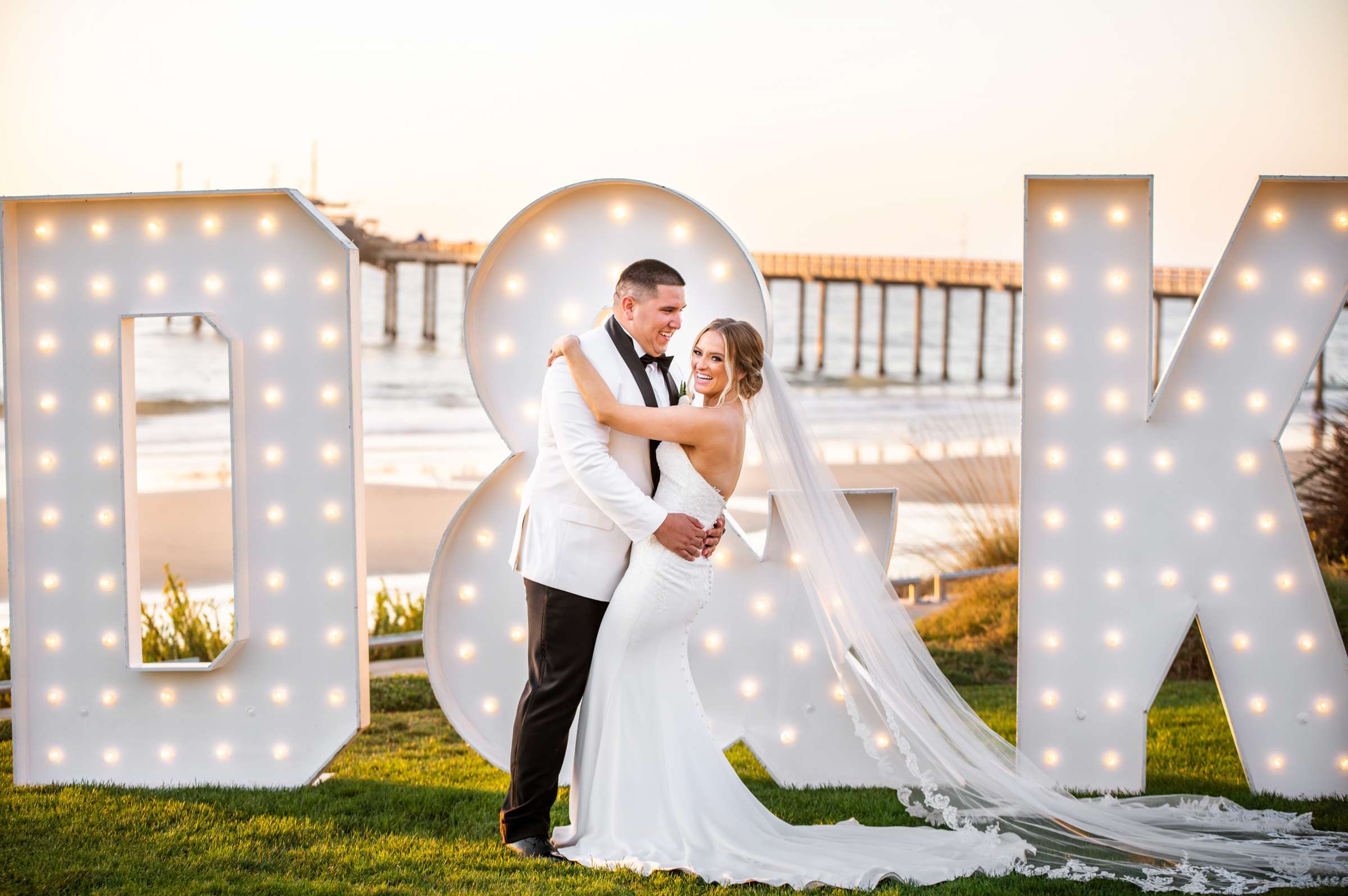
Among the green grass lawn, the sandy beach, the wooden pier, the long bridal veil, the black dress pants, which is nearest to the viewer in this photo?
the green grass lawn

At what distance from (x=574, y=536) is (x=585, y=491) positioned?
24cm

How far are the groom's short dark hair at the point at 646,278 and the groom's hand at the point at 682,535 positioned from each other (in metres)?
0.88

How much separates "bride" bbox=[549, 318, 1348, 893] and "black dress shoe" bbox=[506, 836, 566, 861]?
0.08 m

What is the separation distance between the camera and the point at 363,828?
15.3ft

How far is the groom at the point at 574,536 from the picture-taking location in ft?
14.1

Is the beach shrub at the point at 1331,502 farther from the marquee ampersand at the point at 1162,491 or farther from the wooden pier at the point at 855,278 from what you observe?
the wooden pier at the point at 855,278

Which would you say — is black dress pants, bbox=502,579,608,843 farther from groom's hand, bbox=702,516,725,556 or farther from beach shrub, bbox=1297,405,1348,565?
beach shrub, bbox=1297,405,1348,565

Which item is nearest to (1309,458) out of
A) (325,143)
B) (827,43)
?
(827,43)

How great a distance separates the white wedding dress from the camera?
13.7 feet

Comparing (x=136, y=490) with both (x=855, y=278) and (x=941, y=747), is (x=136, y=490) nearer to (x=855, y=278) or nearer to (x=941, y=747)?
(x=941, y=747)

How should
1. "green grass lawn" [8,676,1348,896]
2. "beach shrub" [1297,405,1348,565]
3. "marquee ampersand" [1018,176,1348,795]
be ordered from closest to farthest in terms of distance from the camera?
"green grass lawn" [8,676,1348,896], "marquee ampersand" [1018,176,1348,795], "beach shrub" [1297,405,1348,565]

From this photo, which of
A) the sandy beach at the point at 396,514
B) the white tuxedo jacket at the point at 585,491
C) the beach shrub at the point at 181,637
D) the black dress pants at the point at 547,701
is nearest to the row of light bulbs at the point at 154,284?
the white tuxedo jacket at the point at 585,491

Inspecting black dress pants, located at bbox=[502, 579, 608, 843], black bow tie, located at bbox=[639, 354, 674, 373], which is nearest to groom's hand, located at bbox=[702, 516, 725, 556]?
black dress pants, located at bbox=[502, 579, 608, 843]

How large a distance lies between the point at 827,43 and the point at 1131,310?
19.8 m
